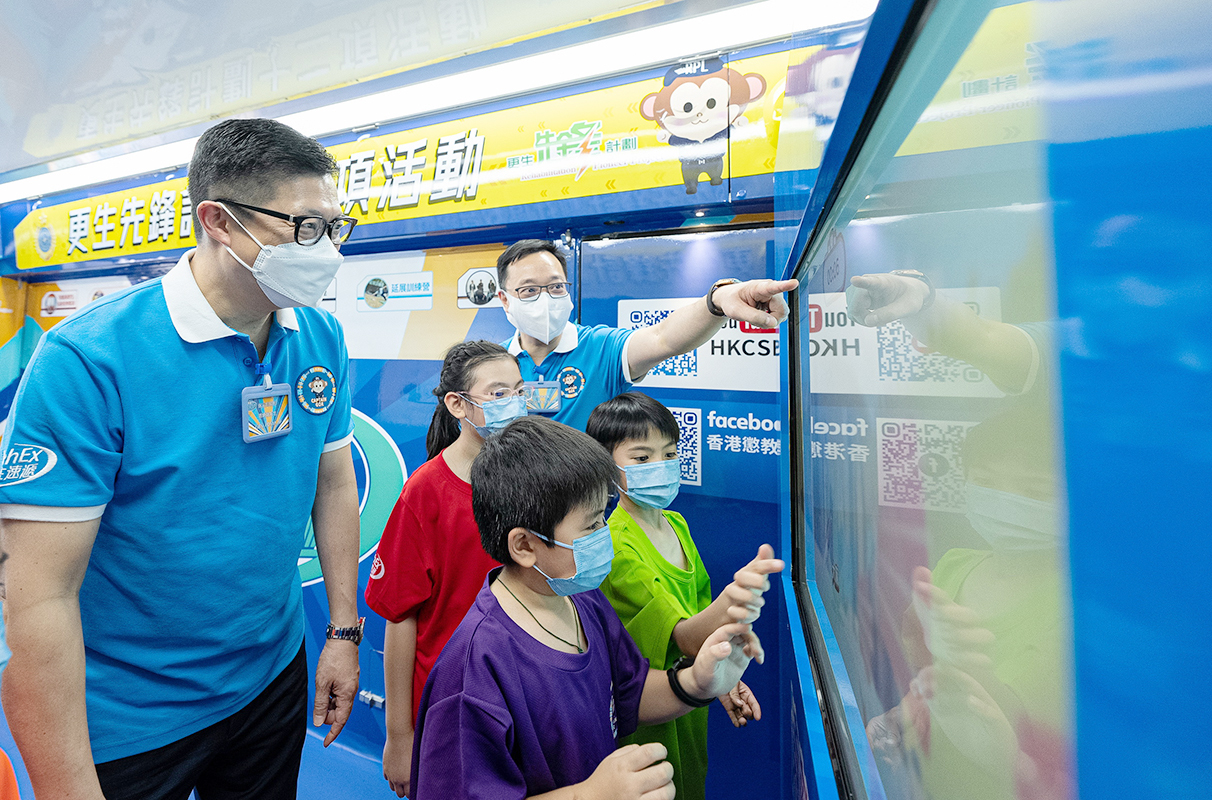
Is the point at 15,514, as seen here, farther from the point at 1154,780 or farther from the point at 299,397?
the point at 1154,780

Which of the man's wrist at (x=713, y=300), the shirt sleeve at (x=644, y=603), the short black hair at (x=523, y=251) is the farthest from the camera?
the short black hair at (x=523, y=251)

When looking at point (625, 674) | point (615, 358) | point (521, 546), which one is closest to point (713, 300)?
point (615, 358)

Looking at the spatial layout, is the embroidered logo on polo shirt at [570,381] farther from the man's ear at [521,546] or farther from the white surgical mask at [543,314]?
the man's ear at [521,546]

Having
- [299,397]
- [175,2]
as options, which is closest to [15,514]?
[299,397]

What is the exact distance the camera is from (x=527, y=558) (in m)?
1.11

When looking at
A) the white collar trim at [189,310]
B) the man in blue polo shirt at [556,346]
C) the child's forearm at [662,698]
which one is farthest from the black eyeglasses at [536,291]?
the child's forearm at [662,698]

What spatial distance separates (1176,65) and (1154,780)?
0.69ft

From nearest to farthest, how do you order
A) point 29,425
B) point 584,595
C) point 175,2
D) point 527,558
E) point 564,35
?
point 29,425 < point 527,558 < point 584,595 < point 175,2 < point 564,35

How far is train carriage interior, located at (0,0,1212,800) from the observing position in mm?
188

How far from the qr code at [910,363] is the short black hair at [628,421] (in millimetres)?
1076

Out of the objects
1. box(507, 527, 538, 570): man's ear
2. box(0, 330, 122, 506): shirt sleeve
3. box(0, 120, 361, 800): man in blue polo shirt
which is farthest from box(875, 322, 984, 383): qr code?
box(0, 330, 122, 506): shirt sleeve

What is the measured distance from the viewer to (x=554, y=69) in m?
2.20

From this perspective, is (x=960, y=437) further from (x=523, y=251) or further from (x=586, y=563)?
(x=523, y=251)

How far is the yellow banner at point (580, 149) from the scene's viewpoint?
1.96 m
